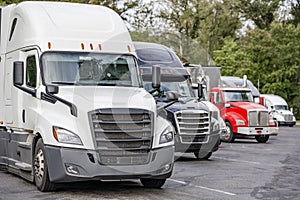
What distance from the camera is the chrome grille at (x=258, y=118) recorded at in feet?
90.8

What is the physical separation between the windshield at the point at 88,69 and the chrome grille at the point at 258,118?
49.8 ft

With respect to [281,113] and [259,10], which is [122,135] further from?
[259,10]

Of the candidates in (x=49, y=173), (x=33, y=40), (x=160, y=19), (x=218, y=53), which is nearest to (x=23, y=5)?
(x=33, y=40)

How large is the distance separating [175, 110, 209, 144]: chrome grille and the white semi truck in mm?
5250

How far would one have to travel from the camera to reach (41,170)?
39.6ft

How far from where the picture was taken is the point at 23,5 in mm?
13797

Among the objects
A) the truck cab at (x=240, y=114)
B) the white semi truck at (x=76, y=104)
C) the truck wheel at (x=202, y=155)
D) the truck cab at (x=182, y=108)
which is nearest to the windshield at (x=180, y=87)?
the truck cab at (x=182, y=108)

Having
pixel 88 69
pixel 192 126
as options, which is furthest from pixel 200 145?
pixel 88 69

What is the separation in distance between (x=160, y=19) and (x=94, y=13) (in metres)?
38.9

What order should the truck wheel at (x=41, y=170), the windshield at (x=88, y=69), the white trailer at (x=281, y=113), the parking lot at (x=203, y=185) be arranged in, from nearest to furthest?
1. the truck wheel at (x=41, y=170)
2. the parking lot at (x=203, y=185)
3. the windshield at (x=88, y=69)
4. the white trailer at (x=281, y=113)

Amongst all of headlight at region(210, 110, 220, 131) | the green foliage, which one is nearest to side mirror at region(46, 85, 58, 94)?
headlight at region(210, 110, 220, 131)

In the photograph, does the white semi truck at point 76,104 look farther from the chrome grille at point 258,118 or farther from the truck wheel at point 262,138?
the truck wheel at point 262,138

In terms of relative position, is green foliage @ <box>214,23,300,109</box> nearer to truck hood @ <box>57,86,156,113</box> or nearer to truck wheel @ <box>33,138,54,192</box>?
truck hood @ <box>57,86,156,113</box>

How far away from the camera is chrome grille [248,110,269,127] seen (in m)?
27.7
